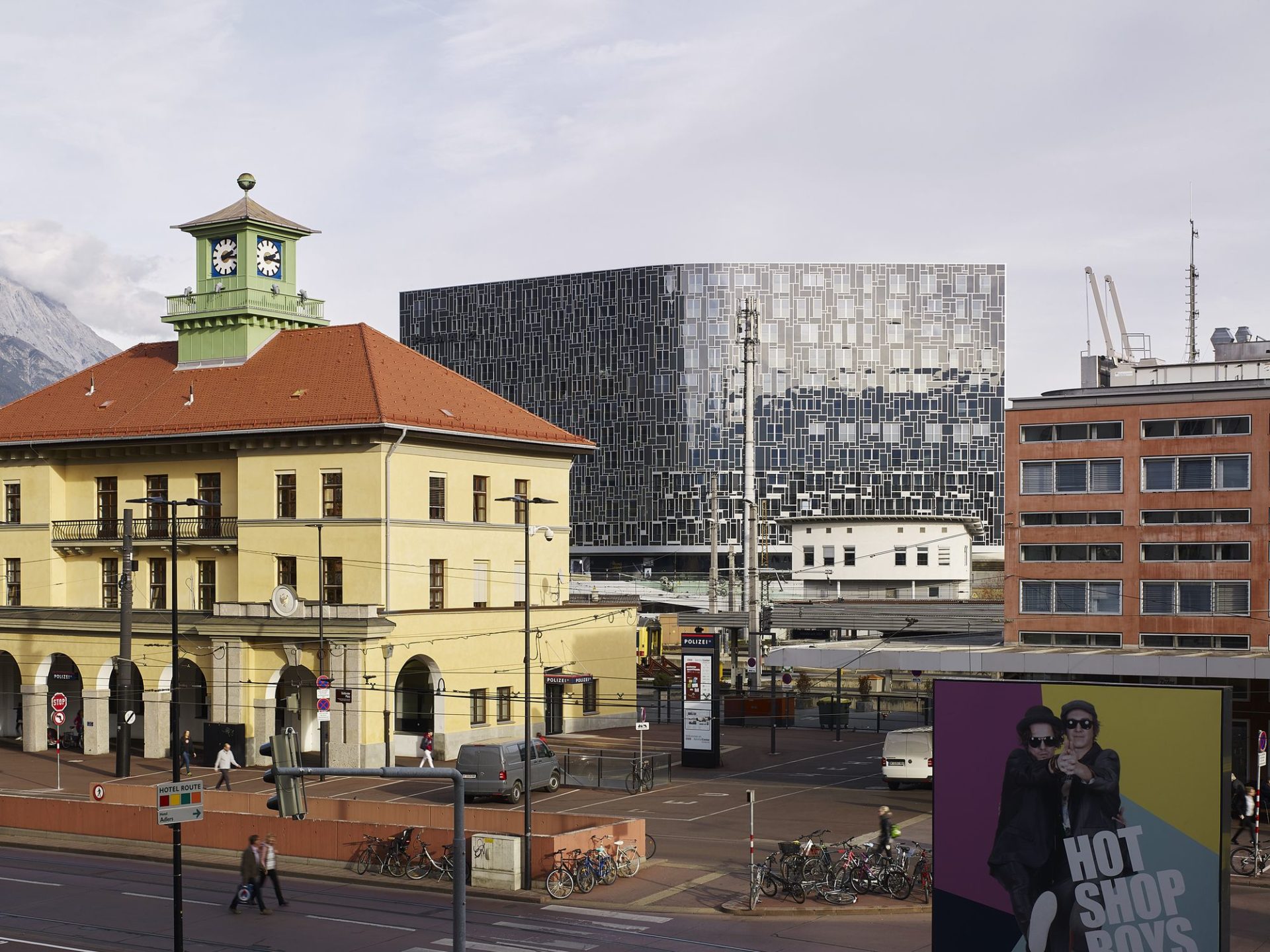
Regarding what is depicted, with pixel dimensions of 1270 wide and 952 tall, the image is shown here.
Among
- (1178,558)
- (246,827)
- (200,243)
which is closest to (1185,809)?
(246,827)

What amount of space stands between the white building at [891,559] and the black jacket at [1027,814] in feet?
379

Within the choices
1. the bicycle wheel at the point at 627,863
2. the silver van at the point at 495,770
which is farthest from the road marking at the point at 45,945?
the silver van at the point at 495,770

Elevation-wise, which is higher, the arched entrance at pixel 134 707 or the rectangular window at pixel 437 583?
the rectangular window at pixel 437 583

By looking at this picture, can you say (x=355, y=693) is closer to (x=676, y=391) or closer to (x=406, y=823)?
(x=406, y=823)

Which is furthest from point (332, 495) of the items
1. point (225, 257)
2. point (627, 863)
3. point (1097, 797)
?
point (1097, 797)

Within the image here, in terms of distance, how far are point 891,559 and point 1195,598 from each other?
3336 inches

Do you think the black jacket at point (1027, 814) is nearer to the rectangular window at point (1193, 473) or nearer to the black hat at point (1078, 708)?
the black hat at point (1078, 708)

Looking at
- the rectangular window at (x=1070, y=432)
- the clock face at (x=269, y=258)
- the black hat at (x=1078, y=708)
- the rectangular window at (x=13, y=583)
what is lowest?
the rectangular window at (x=13, y=583)

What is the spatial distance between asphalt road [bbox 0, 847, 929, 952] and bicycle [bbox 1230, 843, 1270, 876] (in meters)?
9.10

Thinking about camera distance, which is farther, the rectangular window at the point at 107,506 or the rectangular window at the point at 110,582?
the rectangular window at the point at 107,506

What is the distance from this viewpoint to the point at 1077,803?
67.5 feet

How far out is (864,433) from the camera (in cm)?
15312

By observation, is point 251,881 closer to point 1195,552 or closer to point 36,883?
point 36,883

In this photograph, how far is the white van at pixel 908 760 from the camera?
50.1 metres
